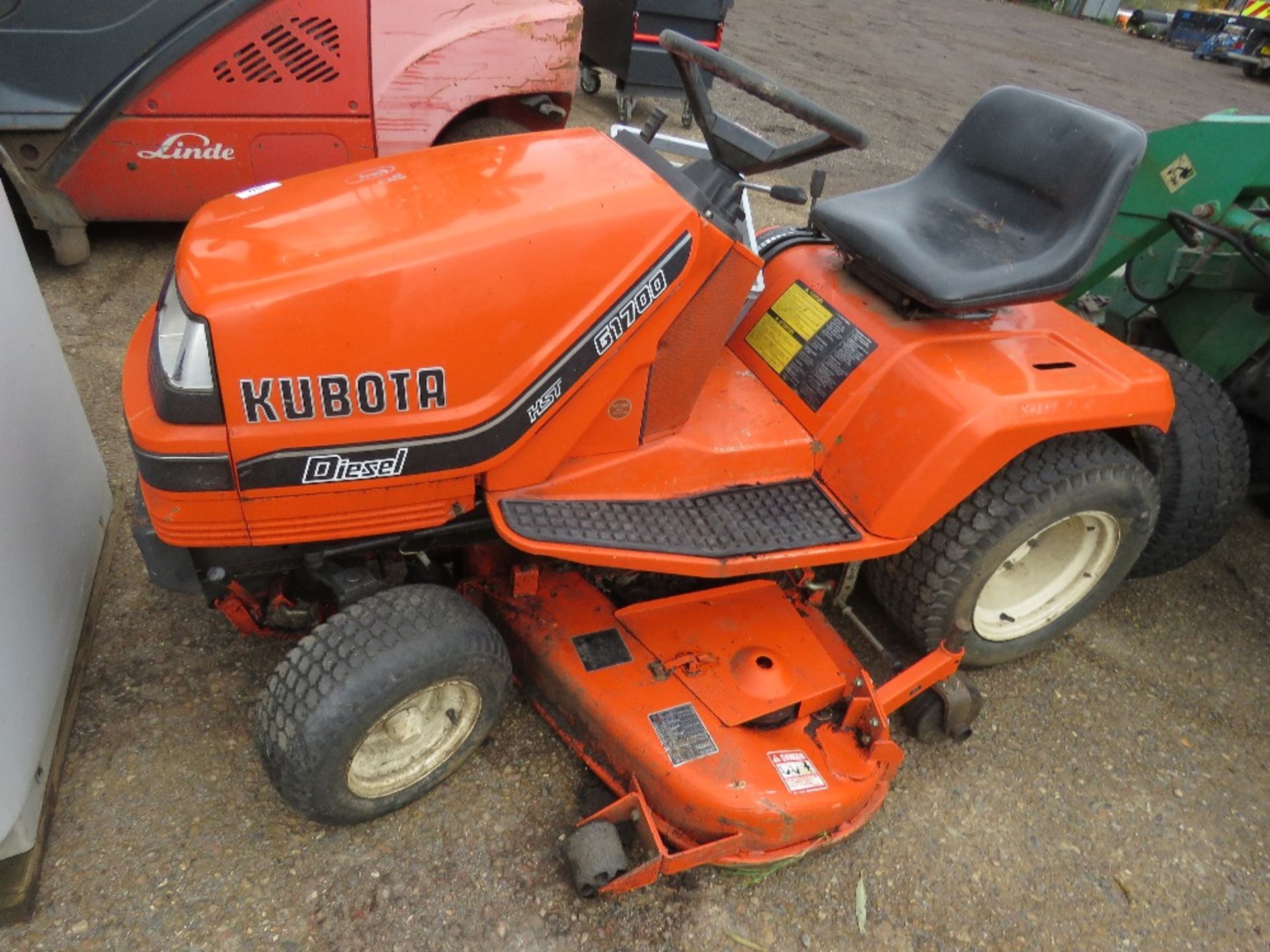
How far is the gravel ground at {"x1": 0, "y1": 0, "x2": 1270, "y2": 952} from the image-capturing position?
5.83 ft

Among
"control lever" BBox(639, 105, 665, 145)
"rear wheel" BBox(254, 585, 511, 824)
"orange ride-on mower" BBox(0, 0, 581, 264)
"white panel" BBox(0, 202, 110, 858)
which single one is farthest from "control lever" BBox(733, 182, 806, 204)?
"orange ride-on mower" BBox(0, 0, 581, 264)

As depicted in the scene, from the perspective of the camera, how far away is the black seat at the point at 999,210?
2150 millimetres

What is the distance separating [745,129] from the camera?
193 centimetres

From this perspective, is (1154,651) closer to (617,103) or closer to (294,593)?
(294,593)

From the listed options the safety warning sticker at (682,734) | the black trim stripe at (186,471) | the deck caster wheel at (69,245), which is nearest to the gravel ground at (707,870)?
the safety warning sticker at (682,734)

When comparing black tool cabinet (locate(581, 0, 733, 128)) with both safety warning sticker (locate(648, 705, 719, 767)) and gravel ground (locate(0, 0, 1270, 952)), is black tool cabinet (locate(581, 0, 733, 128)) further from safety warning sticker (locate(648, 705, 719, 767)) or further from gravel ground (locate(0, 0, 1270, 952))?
safety warning sticker (locate(648, 705, 719, 767))

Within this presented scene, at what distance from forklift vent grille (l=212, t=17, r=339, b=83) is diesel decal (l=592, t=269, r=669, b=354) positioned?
247cm

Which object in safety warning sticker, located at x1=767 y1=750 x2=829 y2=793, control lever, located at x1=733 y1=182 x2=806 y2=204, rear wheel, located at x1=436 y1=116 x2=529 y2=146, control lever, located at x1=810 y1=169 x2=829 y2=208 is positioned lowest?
safety warning sticker, located at x1=767 y1=750 x2=829 y2=793

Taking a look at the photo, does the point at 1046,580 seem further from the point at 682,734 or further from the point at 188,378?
the point at 188,378

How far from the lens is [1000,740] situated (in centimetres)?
238

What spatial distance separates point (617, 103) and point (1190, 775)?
573 cm

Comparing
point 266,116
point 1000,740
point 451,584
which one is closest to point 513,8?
point 266,116

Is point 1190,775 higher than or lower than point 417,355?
lower

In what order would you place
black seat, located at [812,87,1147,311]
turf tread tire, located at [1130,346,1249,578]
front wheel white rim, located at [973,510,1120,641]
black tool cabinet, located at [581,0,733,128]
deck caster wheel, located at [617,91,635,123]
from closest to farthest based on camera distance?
1. black seat, located at [812,87,1147,311]
2. front wheel white rim, located at [973,510,1120,641]
3. turf tread tire, located at [1130,346,1249,578]
4. black tool cabinet, located at [581,0,733,128]
5. deck caster wheel, located at [617,91,635,123]
